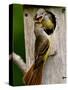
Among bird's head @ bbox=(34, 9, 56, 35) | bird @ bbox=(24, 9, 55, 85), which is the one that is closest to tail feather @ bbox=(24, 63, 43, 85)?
bird @ bbox=(24, 9, 55, 85)

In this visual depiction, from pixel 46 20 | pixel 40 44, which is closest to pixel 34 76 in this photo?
pixel 40 44

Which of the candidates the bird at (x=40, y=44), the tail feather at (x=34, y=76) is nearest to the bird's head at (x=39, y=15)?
the bird at (x=40, y=44)

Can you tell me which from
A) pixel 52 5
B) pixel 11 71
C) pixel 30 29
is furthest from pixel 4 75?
pixel 52 5

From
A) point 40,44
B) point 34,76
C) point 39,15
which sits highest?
point 39,15

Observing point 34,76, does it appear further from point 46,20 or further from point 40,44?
point 46,20

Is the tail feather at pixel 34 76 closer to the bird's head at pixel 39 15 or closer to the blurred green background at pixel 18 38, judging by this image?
the blurred green background at pixel 18 38

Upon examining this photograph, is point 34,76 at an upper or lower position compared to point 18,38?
lower
